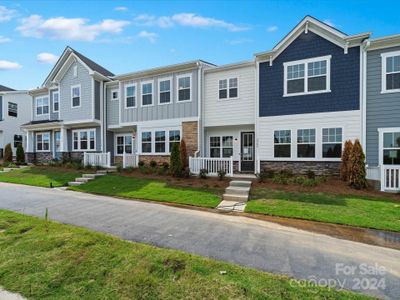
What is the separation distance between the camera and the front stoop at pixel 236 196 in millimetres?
8618

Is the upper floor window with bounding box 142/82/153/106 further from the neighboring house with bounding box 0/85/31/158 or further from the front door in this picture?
the neighboring house with bounding box 0/85/31/158

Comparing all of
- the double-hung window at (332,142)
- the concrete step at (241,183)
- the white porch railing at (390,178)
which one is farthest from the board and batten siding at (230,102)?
the white porch railing at (390,178)

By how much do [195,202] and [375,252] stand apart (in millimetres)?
5668

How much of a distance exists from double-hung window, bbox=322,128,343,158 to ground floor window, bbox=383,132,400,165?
66.9 inches

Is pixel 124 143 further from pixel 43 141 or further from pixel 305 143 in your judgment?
pixel 305 143

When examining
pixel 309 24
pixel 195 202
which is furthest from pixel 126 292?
pixel 309 24

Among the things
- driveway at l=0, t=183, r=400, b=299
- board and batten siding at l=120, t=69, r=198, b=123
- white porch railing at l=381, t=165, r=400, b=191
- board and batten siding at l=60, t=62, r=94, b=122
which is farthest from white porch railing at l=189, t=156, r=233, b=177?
board and batten siding at l=60, t=62, r=94, b=122

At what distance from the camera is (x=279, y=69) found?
488 inches

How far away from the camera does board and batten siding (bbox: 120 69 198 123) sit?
47.9ft

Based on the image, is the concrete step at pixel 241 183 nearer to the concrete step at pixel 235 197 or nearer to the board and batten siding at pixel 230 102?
the concrete step at pixel 235 197

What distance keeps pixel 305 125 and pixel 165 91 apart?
870cm

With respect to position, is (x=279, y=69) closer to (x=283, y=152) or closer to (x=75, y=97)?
(x=283, y=152)

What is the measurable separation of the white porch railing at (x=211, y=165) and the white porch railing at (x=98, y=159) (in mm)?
6520

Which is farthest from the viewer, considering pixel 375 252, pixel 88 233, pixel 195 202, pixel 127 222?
pixel 195 202
